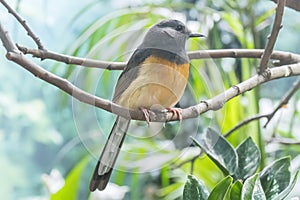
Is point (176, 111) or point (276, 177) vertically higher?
point (176, 111)

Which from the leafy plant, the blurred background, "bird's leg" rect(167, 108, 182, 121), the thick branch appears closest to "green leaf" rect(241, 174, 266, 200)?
the leafy plant

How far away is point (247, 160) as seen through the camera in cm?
70

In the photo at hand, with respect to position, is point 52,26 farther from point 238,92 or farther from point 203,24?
point 238,92

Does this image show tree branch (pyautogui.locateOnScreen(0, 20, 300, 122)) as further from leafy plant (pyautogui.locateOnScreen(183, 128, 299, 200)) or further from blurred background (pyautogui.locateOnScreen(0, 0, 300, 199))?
blurred background (pyautogui.locateOnScreen(0, 0, 300, 199))

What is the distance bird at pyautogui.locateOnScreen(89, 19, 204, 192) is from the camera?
2.22ft

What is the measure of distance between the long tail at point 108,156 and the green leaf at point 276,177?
18 centimetres

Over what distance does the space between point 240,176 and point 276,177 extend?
2.2 inches

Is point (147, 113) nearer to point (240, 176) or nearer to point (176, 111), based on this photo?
point (176, 111)

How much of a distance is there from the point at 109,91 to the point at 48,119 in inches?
19.6

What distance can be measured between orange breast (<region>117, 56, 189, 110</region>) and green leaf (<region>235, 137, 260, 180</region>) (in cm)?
11

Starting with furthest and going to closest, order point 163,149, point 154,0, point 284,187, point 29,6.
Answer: point 29,6
point 154,0
point 163,149
point 284,187

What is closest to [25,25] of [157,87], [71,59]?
[71,59]

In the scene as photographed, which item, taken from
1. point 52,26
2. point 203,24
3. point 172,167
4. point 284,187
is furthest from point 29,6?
point 284,187

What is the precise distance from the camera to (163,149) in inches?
33.5
